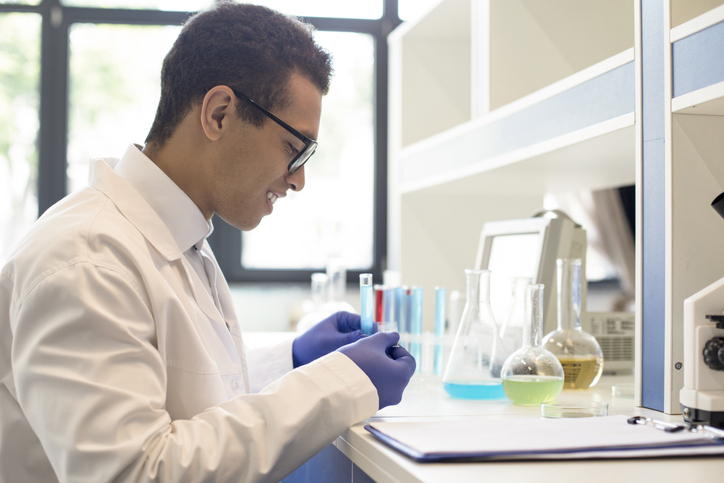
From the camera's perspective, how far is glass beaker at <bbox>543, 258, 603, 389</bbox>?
1.30m

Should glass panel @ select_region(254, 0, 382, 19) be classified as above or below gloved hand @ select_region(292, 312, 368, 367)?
above

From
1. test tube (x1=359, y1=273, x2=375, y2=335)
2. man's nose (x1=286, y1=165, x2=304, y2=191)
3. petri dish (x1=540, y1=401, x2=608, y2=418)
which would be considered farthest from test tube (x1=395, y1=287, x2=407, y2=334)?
petri dish (x1=540, y1=401, x2=608, y2=418)

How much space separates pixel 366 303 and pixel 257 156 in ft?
1.04

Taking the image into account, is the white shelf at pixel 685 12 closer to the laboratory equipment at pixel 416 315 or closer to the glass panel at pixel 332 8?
the laboratory equipment at pixel 416 315

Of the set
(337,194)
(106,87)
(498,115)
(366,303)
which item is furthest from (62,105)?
(366,303)

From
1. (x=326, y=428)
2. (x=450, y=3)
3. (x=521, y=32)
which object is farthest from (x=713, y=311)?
(x=450, y=3)

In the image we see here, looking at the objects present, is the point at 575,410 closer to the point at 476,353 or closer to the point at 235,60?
the point at 476,353

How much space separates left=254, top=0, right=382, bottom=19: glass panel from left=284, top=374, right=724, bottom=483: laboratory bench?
108 inches

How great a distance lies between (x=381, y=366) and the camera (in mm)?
955

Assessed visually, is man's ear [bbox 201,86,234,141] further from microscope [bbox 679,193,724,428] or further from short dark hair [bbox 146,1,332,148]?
microscope [bbox 679,193,724,428]

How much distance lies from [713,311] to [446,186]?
4.02ft

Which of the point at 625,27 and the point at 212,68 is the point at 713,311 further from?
the point at 625,27

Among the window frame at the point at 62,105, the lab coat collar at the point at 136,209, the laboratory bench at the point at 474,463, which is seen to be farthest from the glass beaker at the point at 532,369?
the window frame at the point at 62,105

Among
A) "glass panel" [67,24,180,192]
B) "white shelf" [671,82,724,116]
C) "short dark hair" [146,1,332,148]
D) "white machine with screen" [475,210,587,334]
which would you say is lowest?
"white machine with screen" [475,210,587,334]
